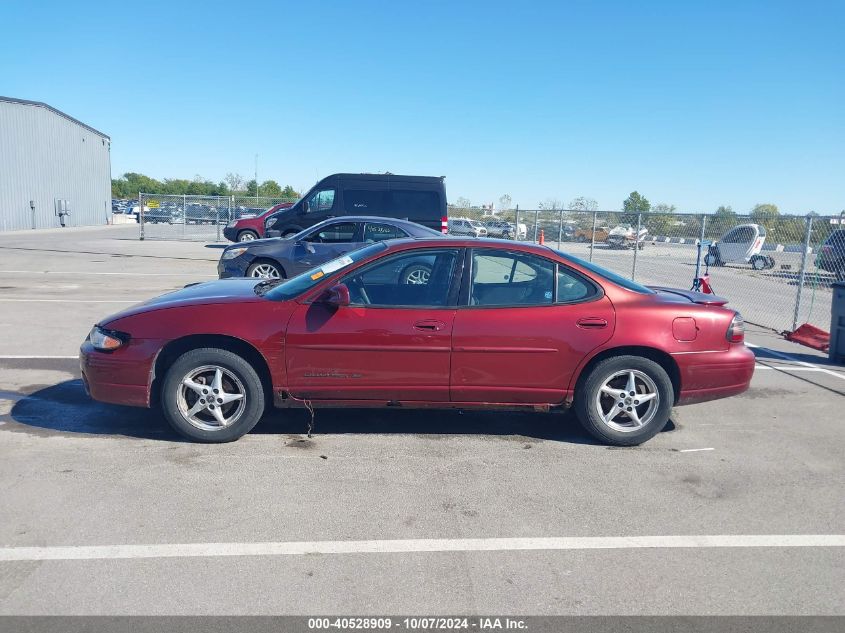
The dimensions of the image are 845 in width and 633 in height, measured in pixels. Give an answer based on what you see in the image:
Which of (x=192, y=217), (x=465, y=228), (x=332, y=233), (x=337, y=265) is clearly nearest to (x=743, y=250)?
(x=332, y=233)

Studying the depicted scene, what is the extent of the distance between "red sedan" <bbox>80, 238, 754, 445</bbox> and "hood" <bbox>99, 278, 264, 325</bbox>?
0.02 meters

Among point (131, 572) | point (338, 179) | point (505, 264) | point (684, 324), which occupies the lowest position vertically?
point (131, 572)

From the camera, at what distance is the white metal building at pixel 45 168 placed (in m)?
35.4

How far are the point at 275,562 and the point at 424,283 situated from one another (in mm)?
2405

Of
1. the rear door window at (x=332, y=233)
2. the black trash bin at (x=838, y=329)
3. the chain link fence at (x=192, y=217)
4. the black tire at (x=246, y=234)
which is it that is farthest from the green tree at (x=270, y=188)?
the black trash bin at (x=838, y=329)

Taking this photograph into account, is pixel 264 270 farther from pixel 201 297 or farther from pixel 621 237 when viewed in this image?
pixel 621 237

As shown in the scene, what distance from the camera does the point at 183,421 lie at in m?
5.00

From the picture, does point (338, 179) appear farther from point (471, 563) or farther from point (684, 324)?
point (471, 563)

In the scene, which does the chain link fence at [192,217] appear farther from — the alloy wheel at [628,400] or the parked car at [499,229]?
the alloy wheel at [628,400]

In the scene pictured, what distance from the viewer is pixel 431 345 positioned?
502cm

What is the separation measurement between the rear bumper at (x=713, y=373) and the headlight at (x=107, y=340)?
4086 mm

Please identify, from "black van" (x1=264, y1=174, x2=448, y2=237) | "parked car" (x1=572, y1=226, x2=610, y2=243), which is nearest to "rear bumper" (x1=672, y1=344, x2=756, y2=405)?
"parked car" (x1=572, y1=226, x2=610, y2=243)

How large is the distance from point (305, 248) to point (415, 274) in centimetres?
738

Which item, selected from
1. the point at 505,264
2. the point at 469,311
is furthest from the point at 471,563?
the point at 505,264
